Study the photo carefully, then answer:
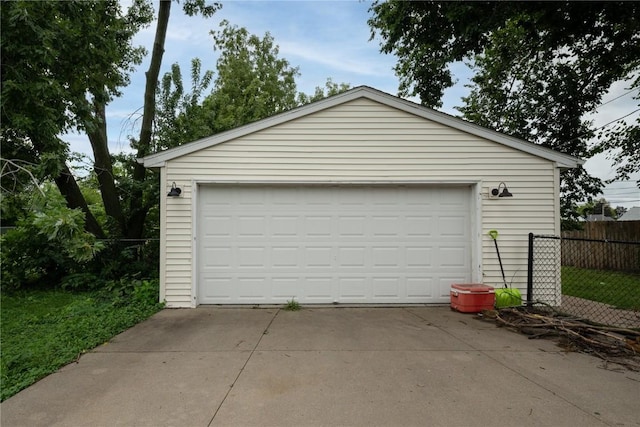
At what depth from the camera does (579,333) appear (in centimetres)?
488

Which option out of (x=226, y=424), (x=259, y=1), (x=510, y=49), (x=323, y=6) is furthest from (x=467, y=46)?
(x=226, y=424)

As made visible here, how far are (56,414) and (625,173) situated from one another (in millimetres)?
14706

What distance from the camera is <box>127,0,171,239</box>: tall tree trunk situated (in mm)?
9461

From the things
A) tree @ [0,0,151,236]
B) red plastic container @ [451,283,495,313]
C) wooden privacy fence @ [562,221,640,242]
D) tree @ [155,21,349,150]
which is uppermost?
tree @ [155,21,349,150]

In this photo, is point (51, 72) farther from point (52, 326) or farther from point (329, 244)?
point (329, 244)

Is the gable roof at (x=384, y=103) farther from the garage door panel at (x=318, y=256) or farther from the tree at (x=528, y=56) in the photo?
the tree at (x=528, y=56)

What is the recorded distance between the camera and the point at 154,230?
10.0 m

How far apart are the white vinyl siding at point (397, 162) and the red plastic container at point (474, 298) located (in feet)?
1.73

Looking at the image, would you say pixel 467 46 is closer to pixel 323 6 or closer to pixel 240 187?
pixel 323 6

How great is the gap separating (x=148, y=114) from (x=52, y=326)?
21.4 ft

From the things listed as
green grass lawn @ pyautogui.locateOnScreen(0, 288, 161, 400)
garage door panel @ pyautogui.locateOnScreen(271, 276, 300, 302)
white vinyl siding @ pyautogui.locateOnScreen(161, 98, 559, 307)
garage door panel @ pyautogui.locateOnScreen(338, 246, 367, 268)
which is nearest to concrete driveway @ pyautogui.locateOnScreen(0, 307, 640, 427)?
green grass lawn @ pyautogui.locateOnScreen(0, 288, 161, 400)

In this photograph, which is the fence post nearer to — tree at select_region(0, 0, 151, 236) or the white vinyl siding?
the white vinyl siding

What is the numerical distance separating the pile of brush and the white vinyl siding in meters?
1.03

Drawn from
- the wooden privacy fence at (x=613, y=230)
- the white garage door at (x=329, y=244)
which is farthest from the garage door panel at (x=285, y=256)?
the wooden privacy fence at (x=613, y=230)
